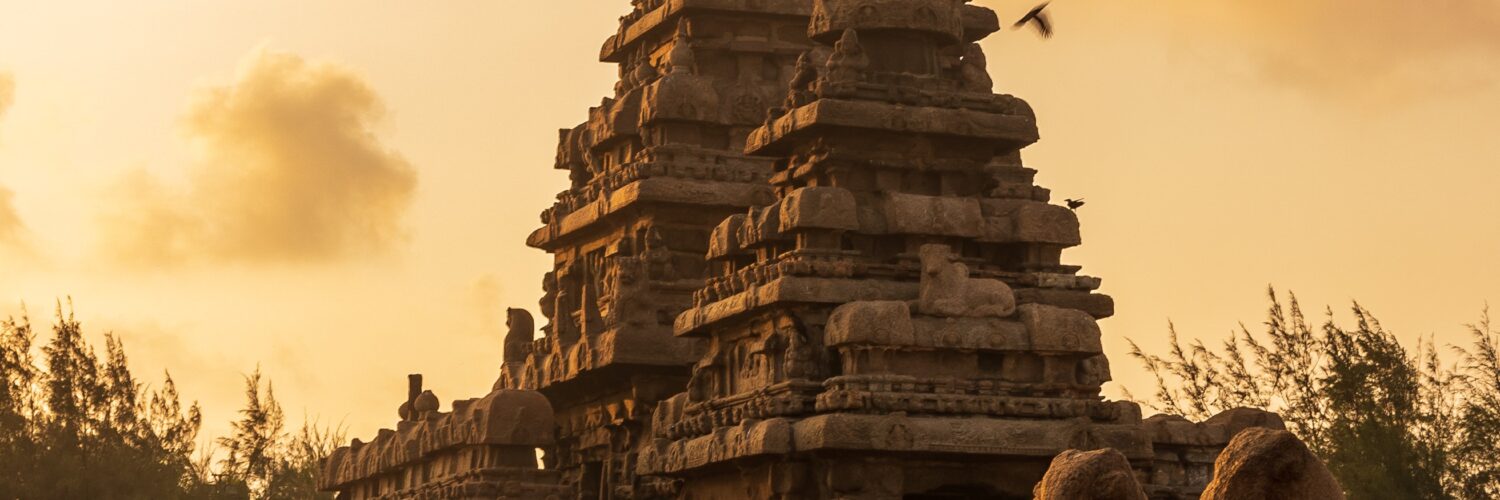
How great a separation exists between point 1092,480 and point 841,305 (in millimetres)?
16022

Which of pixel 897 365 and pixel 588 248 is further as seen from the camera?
pixel 588 248

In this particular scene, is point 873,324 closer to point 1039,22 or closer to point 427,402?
point 1039,22

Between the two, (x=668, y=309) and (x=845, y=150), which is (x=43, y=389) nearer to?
(x=668, y=309)

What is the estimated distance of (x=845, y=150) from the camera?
3791cm

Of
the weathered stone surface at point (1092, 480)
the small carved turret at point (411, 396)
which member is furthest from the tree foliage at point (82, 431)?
the weathered stone surface at point (1092, 480)

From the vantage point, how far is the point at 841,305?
119 feet

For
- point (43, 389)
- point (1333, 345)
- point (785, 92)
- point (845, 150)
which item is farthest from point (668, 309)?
point (43, 389)

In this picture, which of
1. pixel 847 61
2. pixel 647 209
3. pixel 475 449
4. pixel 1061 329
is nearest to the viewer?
pixel 1061 329

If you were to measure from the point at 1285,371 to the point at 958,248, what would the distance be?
1682 cm

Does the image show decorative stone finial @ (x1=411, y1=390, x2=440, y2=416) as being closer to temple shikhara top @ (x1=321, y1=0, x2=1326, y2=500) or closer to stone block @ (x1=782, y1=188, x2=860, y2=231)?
temple shikhara top @ (x1=321, y1=0, x2=1326, y2=500)

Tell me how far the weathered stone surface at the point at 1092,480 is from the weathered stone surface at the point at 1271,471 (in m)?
0.88

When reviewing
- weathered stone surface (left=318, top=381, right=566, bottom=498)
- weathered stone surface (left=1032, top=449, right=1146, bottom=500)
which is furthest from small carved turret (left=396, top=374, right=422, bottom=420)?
weathered stone surface (left=1032, top=449, right=1146, bottom=500)

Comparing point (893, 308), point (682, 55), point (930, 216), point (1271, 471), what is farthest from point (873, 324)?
point (1271, 471)

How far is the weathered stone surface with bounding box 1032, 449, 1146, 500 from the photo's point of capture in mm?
20250
